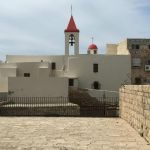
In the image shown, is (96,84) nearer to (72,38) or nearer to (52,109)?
(72,38)

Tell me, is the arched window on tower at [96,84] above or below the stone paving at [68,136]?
above

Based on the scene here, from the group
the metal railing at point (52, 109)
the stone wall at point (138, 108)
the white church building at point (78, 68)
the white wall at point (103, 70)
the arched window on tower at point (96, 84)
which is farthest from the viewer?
the arched window on tower at point (96, 84)

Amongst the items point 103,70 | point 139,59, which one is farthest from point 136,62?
point 103,70

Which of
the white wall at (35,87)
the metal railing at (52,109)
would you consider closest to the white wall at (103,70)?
the white wall at (35,87)

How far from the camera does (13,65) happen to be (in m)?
52.7

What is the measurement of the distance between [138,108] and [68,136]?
2.50 m

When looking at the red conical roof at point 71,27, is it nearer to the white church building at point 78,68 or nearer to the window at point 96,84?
the white church building at point 78,68

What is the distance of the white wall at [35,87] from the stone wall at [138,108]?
17.6m

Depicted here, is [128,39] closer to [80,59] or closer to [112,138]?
[80,59]

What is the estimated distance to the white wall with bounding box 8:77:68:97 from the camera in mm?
35062

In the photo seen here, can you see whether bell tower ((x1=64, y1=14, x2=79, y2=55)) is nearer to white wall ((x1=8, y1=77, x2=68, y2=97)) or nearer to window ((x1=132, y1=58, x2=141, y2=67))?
window ((x1=132, y1=58, x2=141, y2=67))

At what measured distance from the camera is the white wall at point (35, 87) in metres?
35.1

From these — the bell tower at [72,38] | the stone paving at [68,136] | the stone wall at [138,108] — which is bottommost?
the stone paving at [68,136]

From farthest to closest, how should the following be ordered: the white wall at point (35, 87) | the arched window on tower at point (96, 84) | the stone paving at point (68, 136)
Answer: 1. the arched window on tower at point (96, 84)
2. the white wall at point (35, 87)
3. the stone paving at point (68, 136)
